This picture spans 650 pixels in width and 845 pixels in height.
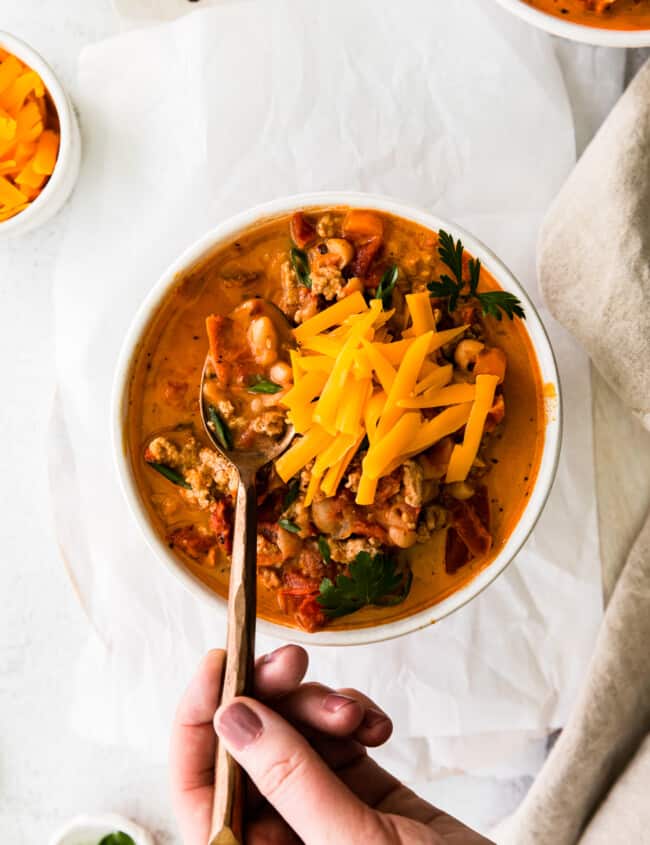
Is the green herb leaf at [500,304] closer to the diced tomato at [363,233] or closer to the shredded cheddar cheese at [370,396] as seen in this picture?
the shredded cheddar cheese at [370,396]

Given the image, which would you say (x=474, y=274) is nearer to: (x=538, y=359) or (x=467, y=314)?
(x=467, y=314)

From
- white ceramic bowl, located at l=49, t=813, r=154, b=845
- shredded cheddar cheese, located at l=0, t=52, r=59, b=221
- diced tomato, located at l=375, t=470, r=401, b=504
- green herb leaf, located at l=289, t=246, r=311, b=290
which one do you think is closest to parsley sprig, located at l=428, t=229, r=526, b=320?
green herb leaf, located at l=289, t=246, r=311, b=290

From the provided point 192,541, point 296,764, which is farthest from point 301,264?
point 296,764

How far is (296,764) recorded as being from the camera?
5.75 feet

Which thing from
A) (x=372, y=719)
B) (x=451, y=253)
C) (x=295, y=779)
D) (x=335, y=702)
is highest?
(x=451, y=253)

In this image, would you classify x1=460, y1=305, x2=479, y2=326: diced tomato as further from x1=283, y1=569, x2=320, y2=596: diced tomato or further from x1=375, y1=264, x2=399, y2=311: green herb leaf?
x1=283, y1=569, x2=320, y2=596: diced tomato

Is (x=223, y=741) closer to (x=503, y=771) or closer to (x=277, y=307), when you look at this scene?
(x=277, y=307)

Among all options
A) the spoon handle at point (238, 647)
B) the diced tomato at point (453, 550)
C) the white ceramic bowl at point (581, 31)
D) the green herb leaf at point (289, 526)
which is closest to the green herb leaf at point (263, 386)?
the spoon handle at point (238, 647)

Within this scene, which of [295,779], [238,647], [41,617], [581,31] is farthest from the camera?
[41,617]

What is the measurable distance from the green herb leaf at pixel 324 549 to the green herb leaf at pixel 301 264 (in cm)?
56

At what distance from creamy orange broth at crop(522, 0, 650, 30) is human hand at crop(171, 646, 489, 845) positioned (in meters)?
1.59

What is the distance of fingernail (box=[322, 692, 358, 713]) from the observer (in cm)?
207

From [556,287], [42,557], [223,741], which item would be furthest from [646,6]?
[42,557]

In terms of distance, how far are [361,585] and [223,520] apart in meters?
0.34
